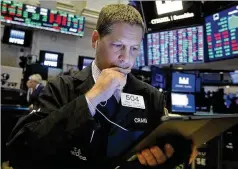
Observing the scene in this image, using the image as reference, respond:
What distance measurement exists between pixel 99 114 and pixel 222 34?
278cm

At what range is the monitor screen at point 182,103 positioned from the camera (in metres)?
4.07

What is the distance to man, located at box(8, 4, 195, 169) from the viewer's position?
74cm

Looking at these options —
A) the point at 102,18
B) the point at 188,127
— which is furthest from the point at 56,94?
the point at 188,127

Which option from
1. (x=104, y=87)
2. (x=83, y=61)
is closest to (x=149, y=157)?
(x=104, y=87)

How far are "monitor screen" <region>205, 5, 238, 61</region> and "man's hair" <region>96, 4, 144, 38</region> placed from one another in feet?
8.03

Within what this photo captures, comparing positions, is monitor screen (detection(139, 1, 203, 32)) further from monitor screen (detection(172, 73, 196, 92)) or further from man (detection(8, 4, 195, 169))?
man (detection(8, 4, 195, 169))

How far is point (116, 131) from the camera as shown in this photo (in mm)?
898

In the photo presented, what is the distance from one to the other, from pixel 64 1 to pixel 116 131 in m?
7.38

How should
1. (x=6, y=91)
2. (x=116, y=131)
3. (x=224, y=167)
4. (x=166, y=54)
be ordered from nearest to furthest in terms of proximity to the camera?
1. (x=116, y=131)
2. (x=224, y=167)
3. (x=166, y=54)
4. (x=6, y=91)

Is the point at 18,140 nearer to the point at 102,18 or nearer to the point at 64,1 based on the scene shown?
the point at 102,18

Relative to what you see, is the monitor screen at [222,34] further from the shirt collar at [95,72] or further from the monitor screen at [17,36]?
the monitor screen at [17,36]

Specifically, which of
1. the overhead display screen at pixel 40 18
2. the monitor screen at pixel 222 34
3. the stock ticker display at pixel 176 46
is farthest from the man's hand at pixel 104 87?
the overhead display screen at pixel 40 18

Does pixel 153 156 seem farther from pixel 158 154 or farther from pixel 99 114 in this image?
pixel 99 114

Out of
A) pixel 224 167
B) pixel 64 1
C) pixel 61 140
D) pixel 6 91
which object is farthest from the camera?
pixel 64 1
